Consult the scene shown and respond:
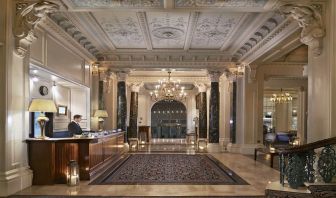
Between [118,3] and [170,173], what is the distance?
419 cm

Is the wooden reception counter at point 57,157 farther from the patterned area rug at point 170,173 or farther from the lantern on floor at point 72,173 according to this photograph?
the patterned area rug at point 170,173

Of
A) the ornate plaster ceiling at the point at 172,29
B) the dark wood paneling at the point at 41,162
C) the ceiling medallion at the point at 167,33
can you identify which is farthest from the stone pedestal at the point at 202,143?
the dark wood paneling at the point at 41,162

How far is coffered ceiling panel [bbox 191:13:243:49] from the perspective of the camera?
8.91 m

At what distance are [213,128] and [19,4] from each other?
9876mm

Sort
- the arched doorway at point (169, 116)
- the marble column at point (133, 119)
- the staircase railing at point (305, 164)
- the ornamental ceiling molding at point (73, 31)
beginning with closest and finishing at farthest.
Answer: the staircase railing at point (305, 164)
the ornamental ceiling molding at point (73, 31)
the marble column at point (133, 119)
the arched doorway at point (169, 116)

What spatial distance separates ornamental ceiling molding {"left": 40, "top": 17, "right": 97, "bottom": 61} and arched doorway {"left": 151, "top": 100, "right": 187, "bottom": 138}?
13.2m

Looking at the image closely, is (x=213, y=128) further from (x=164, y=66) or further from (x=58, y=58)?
(x=58, y=58)

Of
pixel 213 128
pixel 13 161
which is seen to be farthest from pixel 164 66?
pixel 13 161

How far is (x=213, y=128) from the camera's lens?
14.6 meters

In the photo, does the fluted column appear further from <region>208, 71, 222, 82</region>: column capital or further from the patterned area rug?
the patterned area rug

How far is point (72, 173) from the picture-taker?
6.96 meters

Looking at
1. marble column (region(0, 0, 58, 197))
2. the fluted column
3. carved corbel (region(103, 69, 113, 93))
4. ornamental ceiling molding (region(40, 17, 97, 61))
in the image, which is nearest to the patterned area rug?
marble column (region(0, 0, 58, 197))

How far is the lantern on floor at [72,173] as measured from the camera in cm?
694

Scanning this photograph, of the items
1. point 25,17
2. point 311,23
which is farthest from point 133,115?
point 311,23
